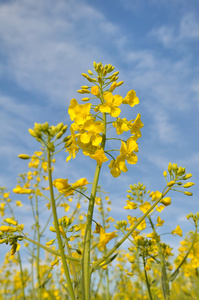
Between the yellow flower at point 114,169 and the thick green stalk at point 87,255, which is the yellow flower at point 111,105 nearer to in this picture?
the yellow flower at point 114,169

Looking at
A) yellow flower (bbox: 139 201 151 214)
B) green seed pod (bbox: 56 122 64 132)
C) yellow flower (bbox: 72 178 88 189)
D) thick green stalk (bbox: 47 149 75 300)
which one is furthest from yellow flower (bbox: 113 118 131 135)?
yellow flower (bbox: 139 201 151 214)

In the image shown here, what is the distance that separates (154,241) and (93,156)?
2.40 metres

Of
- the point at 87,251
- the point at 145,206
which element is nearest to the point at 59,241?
the point at 87,251

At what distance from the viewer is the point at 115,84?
2670mm

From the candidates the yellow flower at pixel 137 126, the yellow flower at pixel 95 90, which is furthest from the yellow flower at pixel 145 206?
the yellow flower at pixel 95 90

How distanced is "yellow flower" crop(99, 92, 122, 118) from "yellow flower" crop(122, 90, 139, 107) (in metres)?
0.11

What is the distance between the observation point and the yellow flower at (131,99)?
2.74m

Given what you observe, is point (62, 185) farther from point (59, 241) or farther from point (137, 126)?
point (137, 126)

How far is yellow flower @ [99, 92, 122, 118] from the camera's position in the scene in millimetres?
2548

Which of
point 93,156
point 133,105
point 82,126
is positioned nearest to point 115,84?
point 133,105

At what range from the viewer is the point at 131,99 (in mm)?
2764

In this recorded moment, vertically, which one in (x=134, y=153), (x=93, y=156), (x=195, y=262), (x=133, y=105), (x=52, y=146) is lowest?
(x=195, y=262)

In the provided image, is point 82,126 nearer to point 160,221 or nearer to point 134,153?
point 134,153

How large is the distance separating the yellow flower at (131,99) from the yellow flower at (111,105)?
0.36 ft
